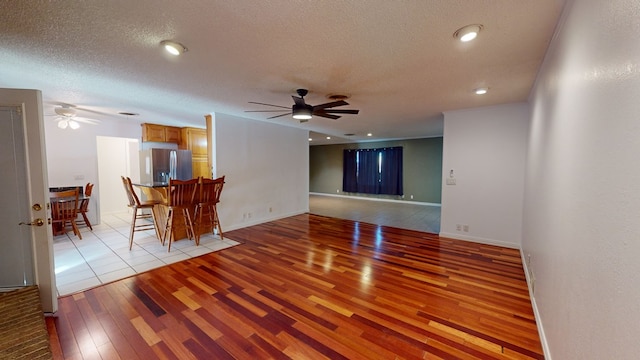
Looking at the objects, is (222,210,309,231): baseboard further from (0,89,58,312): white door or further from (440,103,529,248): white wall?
(440,103,529,248): white wall

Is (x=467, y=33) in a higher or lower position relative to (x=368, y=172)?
higher

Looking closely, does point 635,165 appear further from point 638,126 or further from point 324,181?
point 324,181

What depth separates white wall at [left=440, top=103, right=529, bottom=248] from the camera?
3.83 metres

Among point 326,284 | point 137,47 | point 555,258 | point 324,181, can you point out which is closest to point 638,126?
point 555,258

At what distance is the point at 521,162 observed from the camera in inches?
149

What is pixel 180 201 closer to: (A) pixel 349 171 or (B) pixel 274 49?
(B) pixel 274 49

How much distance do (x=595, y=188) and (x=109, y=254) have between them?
5035mm

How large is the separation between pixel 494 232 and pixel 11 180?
19.3 ft

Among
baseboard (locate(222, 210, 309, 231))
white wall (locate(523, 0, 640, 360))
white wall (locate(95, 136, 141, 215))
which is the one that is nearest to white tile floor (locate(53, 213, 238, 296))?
baseboard (locate(222, 210, 309, 231))

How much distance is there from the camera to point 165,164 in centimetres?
594

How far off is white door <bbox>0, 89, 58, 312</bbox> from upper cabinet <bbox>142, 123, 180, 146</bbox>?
14.3 feet

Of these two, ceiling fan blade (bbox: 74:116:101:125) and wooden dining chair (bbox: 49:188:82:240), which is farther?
ceiling fan blade (bbox: 74:116:101:125)

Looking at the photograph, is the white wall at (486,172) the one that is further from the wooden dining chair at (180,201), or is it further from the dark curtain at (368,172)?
the dark curtain at (368,172)

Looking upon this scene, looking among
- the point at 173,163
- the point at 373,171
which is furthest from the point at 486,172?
the point at 173,163
